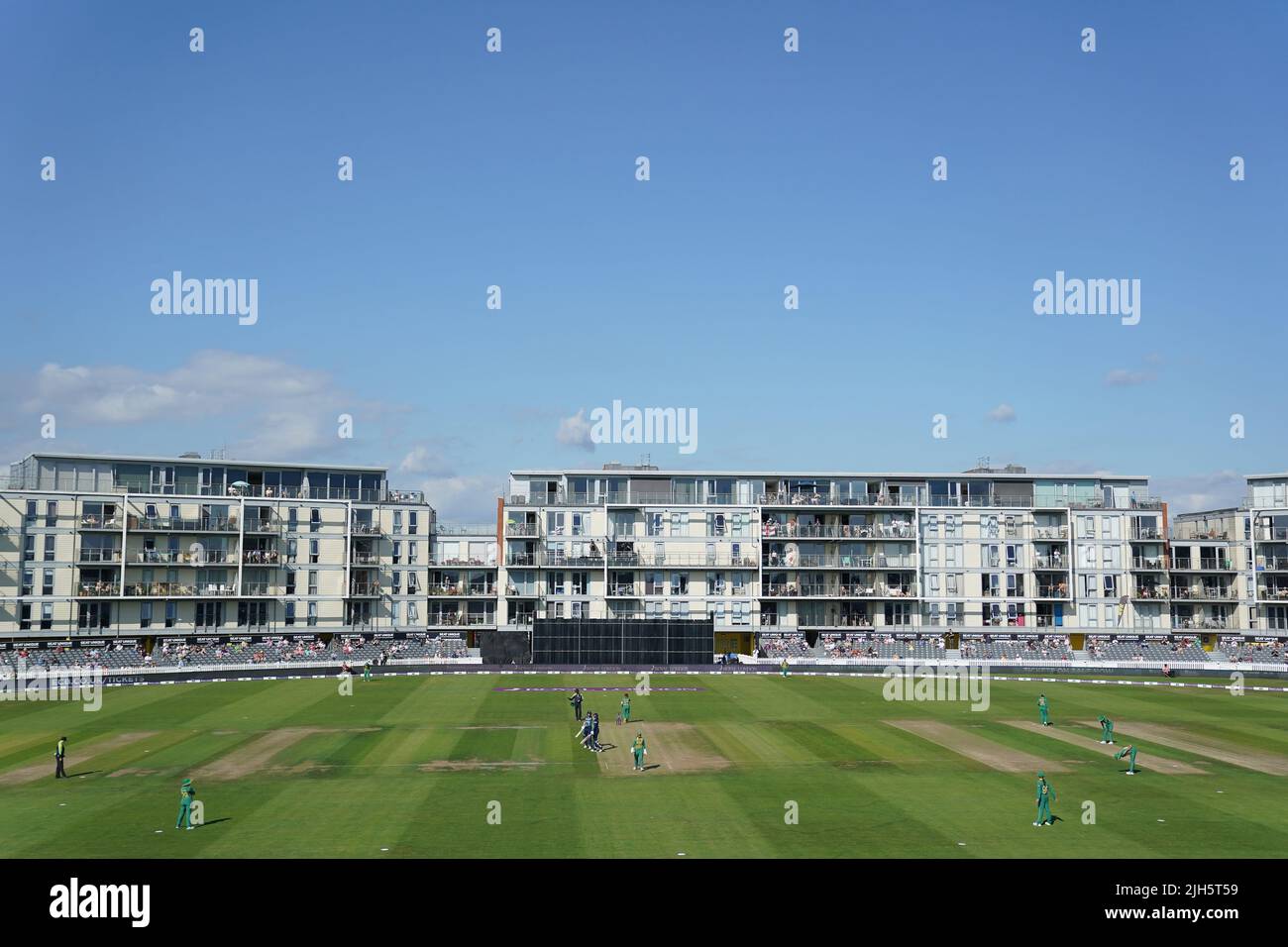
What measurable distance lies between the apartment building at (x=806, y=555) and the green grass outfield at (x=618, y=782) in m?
42.8

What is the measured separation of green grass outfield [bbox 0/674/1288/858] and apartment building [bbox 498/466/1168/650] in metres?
42.8

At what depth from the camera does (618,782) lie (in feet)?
141

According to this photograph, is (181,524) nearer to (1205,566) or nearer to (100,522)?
(100,522)

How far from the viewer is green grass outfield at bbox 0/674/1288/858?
109ft

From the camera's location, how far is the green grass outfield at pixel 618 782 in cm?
3334

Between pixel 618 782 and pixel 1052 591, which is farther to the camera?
pixel 1052 591

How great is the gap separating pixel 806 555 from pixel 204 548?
2377 inches

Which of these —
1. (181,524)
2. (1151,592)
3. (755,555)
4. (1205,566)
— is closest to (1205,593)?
(1205,566)

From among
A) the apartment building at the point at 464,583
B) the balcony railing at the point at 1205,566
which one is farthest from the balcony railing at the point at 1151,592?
the apartment building at the point at 464,583

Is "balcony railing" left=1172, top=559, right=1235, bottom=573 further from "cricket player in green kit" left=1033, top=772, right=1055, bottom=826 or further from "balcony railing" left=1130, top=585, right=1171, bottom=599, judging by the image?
"cricket player in green kit" left=1033, top=772, right=1055, bottom=826

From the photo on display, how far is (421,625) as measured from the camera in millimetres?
116500

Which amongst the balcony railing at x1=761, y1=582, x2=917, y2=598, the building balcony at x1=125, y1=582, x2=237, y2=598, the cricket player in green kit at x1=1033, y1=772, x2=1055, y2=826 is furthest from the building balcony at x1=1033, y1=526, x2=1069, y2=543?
the cricket player in green kit at x1=1033, y1=772, x2=1055, y2=826
